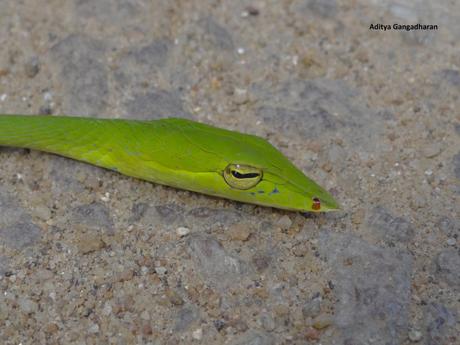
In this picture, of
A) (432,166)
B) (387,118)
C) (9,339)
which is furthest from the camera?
(387,118)

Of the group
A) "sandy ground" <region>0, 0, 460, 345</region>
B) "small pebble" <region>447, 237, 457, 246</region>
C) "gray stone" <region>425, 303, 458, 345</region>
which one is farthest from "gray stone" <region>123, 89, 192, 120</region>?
"gray stone" <region>425, 303, 458, 345</region>

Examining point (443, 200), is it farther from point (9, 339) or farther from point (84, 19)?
point (84, 19)

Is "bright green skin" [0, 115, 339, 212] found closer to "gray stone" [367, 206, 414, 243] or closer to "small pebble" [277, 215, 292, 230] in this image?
"small pebble" [277, 215, 292, 230]

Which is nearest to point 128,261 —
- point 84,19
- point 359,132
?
point 359,132

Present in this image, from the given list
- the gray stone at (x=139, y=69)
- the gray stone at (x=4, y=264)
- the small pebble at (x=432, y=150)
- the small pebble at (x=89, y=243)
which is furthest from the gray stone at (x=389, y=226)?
the gray stone at (x=4, y=264)

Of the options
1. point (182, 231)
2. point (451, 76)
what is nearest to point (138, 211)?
point (182, 231)

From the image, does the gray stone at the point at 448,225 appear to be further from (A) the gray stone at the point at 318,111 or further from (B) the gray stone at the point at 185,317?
(B) the gray stone at the point at 185,317
